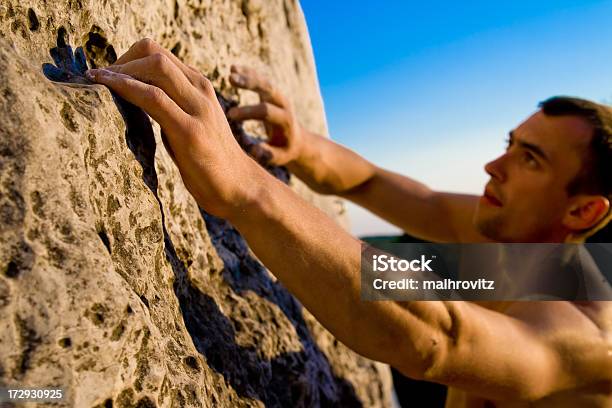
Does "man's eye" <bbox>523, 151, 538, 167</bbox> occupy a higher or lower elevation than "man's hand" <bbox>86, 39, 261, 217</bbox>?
higher

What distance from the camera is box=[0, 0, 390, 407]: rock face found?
1.01 meters

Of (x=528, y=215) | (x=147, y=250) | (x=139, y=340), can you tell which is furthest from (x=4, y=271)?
(x=528, y=215)

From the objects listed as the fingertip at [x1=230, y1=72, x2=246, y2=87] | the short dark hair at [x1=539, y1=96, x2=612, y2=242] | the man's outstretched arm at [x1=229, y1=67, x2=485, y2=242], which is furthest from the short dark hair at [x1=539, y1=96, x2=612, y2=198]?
the fingertip at [x1=230, y1=72, x2=246, y2=87]

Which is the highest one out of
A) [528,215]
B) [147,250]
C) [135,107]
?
[528,215]

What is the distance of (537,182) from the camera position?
2881mm

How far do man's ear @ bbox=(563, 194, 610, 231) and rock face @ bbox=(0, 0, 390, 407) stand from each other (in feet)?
5.11

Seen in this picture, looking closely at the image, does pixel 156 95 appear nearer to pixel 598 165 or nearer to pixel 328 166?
pixel 328 166

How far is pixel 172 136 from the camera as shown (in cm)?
136

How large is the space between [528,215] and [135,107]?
7.14 ft

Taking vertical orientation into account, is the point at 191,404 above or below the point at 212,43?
below

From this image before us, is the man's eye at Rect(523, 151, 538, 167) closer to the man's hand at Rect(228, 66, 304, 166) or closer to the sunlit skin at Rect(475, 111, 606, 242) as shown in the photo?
the sunlit skin at Rect(475, 111, 606, 242)

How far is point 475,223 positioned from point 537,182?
40 centimetres

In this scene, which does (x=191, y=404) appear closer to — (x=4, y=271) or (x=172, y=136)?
(x=4, y=271)

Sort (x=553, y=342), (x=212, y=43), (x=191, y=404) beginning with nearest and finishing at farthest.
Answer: (x=191, y=404)
(x=553, y=342)
(x=212, y=43)
